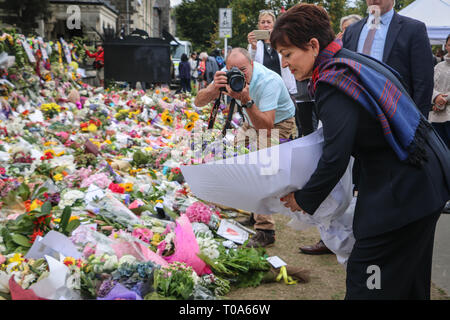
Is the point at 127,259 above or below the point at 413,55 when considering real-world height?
below

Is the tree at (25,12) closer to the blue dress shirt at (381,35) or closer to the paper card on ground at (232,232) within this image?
the paper card on ground at (232,232)

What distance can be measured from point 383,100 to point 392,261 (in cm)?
63

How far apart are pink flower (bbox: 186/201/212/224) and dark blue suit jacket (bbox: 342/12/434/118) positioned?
2009 millimetres

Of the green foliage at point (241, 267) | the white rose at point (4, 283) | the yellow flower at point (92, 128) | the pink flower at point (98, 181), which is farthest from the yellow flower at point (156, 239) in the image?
the yellow flower at point (92, 128)

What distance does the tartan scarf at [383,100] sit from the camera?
1.71 m

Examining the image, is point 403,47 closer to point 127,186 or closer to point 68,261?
point 68,261

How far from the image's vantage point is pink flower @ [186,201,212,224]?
4.22m

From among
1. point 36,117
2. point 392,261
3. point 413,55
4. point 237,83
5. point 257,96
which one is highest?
point 413,55

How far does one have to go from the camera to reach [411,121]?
5.94 ft

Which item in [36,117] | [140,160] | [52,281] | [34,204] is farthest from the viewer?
[36,117]

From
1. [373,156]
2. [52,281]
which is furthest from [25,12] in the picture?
[373,156]

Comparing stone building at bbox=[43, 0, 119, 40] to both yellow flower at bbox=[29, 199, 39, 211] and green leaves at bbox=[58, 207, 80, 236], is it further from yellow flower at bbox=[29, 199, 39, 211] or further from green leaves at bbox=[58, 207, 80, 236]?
green leaves at bbox=[58, 207, 80, 236]

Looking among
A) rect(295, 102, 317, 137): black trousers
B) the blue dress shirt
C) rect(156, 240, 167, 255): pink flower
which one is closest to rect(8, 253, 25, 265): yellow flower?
rect(156, 240, 167, 255): pink flower

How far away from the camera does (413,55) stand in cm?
332
